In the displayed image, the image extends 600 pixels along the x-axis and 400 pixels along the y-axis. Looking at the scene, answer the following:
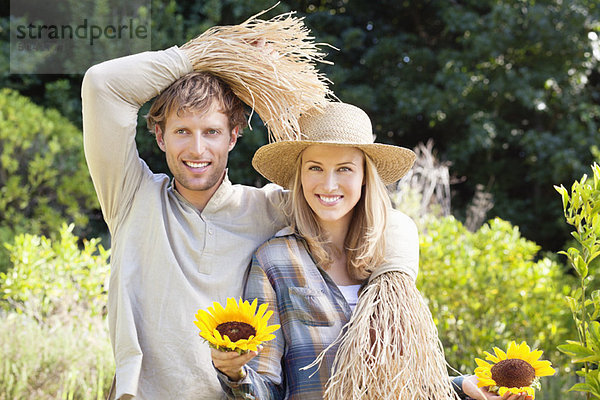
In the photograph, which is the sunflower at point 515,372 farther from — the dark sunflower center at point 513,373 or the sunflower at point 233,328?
the sunflower at point 233,328

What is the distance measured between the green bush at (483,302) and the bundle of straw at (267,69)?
2.26m

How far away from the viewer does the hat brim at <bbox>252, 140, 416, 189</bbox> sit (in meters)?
2.21

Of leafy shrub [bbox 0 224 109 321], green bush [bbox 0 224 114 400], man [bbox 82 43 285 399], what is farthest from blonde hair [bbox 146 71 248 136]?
leafy shrub [bbox 0 224 109 321]

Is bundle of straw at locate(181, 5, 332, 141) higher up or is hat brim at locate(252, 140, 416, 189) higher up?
bundle of straw at locate(181, 5, 332, 141)

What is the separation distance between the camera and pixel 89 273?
4.49 meters

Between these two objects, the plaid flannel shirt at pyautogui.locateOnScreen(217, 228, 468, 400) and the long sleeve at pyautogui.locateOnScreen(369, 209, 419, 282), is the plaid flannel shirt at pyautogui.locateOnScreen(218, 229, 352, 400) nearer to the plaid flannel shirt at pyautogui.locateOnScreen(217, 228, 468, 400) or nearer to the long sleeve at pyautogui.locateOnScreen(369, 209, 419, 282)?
the plaid flannel shirt at pyautogui.locateOnScreen(217, 228, 468, 400)

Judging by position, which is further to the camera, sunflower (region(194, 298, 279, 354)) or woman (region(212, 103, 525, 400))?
woman (region(212, 103, 525, 400))

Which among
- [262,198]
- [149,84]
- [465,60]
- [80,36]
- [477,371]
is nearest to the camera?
[477,371]

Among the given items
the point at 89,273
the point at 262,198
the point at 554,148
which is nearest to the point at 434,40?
the point at 554,148

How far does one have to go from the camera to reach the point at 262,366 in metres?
1.98

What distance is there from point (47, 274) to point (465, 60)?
7143mm

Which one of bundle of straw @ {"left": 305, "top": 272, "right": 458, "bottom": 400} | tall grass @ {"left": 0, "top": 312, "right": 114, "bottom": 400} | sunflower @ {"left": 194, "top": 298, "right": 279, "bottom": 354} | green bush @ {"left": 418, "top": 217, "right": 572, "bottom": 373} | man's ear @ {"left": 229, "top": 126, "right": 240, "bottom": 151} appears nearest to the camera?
sunflower @ {"left": 194, "top": 298, "right": 279, "bottom": 354}

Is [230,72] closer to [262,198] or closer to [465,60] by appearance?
[262,198]

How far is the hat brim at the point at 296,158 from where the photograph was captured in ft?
7.26
